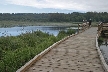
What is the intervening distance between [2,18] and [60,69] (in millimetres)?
87011

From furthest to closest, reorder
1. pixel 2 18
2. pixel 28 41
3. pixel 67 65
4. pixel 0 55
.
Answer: pixel 2 18 < pixel 28 41 < pixel 0 55 < pixel 67 65

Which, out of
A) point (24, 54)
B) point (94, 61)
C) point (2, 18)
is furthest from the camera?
point (2, 18)

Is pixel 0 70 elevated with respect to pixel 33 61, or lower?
lower

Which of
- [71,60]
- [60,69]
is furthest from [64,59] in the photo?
[60,69]

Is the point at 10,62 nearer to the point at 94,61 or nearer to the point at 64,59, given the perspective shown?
the point at 64,59

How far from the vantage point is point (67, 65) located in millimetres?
6781

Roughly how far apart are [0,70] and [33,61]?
144 centimetres

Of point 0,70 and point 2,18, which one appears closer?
point 0,70

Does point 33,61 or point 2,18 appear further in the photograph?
point 2,18

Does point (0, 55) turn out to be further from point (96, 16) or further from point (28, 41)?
point (96, 16)

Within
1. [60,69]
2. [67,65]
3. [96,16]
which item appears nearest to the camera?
[60,69]

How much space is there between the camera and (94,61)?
24.2ft

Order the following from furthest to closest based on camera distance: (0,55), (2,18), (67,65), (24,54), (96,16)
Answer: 1. (2,18)
2. (96,16)
3. (0,55)
4. (24,54)
5. (67,65)

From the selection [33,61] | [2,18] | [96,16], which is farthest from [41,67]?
[2,18]
